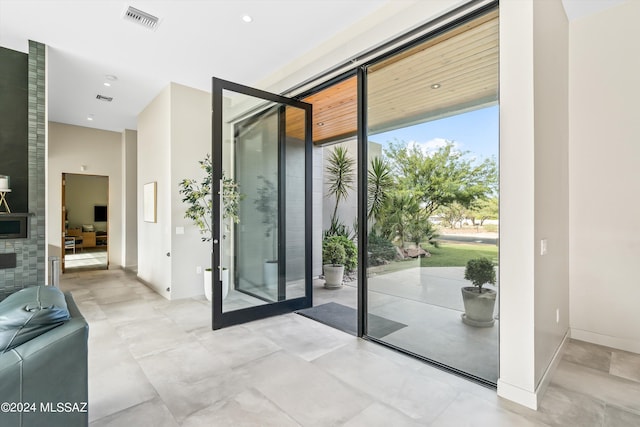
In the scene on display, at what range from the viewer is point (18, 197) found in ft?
11.5

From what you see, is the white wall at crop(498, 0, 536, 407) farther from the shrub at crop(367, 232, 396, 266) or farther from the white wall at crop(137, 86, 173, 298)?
the white wall at crop(137, 86, 173, 298)

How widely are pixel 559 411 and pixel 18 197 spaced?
5.31 meters

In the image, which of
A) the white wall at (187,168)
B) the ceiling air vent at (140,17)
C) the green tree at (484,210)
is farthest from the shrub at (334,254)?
the ceiling air vent at (140,17)

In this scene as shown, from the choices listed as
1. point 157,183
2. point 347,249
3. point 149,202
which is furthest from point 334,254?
point 149,202

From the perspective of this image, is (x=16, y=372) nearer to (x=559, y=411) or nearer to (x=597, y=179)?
(x=559, y=411)

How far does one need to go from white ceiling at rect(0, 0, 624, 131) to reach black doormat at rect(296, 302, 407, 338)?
3010 millimetres

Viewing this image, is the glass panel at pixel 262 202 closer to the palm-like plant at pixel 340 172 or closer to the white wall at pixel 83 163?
the palm-like plant at pixel 340 172

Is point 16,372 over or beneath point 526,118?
beneath

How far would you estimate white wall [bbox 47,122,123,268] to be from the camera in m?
6.52

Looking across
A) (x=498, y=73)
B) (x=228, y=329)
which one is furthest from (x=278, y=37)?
(x=228, y=329)

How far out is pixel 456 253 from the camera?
2.54 metres

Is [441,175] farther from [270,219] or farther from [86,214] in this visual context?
[86,214]

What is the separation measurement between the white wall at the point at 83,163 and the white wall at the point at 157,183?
179cm

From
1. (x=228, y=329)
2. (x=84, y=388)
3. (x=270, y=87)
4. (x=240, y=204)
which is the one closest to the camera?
(x=84, y=388)
